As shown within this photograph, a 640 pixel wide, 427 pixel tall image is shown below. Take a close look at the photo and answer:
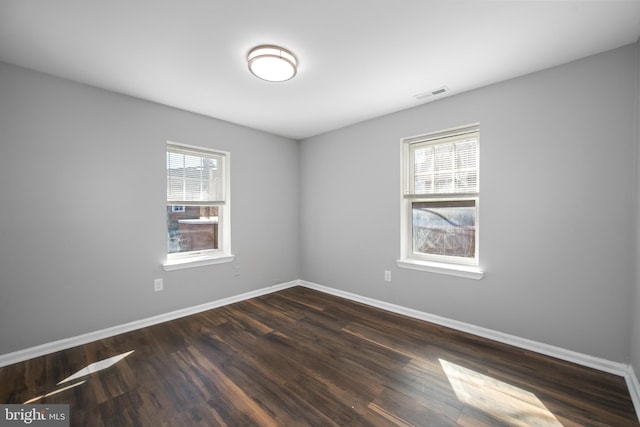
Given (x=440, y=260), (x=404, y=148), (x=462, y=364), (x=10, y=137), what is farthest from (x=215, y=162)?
(x=462, y=364)

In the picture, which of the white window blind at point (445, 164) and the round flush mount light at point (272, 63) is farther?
the white window blind at point (445, 164)

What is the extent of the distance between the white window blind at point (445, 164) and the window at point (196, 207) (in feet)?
8.08

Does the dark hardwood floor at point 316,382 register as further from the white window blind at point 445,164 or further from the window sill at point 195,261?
the white window blind at point 445,164

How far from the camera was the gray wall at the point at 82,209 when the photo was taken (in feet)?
7.16

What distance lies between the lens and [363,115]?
3.36 m

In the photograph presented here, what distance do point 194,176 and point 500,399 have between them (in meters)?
3.62

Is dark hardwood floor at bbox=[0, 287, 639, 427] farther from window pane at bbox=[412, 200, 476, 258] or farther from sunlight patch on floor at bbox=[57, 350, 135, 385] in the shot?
window pane at bbox=[412, 200, 476, 258]

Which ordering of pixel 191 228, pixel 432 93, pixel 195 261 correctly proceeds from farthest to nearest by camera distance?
pixel 191 228 < pixel 195 261 < pixel 432 93

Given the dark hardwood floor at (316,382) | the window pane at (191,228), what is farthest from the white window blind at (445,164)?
the window pane at (191,228)

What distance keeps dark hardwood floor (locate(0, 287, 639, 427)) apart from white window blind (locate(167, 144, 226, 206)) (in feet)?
4.98

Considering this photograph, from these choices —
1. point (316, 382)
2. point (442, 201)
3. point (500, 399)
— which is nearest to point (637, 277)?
point (500, 399)

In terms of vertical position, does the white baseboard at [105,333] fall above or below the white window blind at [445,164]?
below

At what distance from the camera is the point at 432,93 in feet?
8.88

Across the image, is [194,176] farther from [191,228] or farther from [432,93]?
[432,93]
